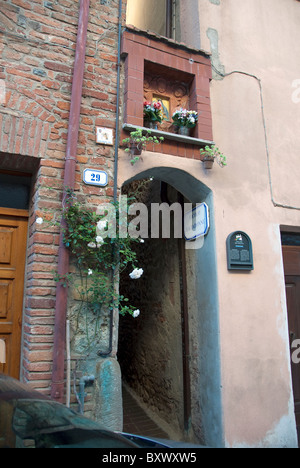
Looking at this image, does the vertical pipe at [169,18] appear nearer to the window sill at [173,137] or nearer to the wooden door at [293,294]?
the window sill at [173,137]

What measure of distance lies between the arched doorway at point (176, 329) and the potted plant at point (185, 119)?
493mm

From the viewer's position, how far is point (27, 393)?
1406 millimetres

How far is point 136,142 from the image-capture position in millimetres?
3086

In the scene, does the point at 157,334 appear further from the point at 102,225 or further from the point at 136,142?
the point at 136,142

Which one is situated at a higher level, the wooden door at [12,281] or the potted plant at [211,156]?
the potted plant at [211,156]

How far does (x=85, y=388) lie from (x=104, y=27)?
347 cm

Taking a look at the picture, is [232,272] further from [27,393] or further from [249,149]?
[27,393]

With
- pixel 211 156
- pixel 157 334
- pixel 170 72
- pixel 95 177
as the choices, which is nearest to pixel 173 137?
pixel 211 156

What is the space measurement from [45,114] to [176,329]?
3.00 metres

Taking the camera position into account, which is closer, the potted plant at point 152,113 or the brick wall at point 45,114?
the brick wall at point 45,114

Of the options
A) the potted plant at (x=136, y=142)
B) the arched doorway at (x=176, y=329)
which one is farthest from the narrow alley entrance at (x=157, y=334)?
the potted plant at (x=136, y=142)

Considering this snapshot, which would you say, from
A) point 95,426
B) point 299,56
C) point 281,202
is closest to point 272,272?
point 281,202

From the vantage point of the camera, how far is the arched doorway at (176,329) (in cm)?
337

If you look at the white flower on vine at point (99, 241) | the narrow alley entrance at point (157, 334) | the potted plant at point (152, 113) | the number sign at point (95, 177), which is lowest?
the narrow alley entrance at point (157, 334)
